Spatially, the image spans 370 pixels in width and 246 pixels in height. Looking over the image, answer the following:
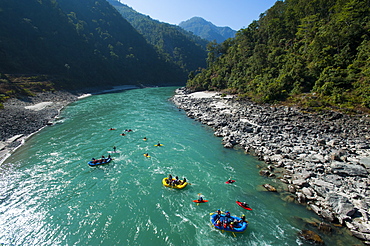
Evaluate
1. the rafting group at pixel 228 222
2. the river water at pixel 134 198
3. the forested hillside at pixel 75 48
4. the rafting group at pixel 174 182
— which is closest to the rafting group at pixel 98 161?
the river water at pixel 134 198

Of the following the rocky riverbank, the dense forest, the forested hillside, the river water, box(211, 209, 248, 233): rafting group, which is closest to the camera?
the river water

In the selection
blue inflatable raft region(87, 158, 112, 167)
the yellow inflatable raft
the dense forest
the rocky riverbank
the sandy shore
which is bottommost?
the sandy shore

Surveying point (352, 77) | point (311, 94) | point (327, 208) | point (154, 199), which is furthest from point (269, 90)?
point (154, 199)

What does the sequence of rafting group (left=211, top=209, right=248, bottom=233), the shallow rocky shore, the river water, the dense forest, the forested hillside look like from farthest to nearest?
the forested hillside
the dense forest
the shallow rocky shore
rafting group (left=211, top=209, right=248, bottom=233)
the river water

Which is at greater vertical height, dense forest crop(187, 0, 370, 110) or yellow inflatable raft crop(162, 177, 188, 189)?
dense forest crop(187, 0, 370, 110)

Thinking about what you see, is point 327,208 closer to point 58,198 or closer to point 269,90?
point 58,198

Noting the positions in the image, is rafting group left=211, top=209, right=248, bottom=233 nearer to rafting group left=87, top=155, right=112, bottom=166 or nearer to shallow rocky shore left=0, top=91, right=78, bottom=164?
rafting group left=87, top=155, right=112, bottom=166

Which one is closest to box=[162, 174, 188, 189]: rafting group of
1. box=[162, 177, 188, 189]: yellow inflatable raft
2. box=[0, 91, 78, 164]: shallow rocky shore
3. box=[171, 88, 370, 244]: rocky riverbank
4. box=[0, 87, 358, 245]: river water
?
box=[162, 177, 188, 189]: yellow inflatable raft
